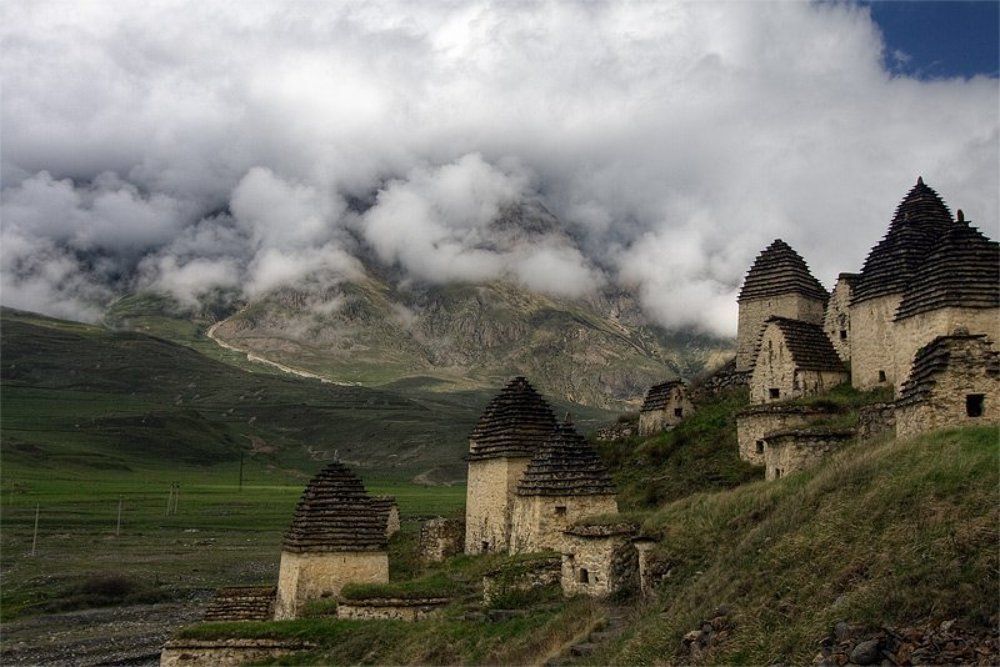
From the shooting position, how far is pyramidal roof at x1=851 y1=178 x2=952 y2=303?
31.2 metres

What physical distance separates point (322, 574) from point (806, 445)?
14.7m

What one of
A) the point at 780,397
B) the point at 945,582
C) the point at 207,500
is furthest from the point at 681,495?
the point at 207,500

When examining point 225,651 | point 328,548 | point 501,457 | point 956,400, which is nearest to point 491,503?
point 501,457

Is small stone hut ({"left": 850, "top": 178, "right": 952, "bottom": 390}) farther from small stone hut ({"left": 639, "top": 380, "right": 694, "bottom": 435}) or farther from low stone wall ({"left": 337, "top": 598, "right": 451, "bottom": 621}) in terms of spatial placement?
low stone wall ({"left": 337, "top": 598, "right": 451, "bottom": 621})

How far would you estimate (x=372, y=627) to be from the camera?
916 inches

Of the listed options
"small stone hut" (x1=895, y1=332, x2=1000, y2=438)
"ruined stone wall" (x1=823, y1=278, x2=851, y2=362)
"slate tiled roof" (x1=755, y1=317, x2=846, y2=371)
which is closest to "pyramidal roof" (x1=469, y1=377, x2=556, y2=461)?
"slate tiled roof" (x1=755, y1=317, x2=846, y2=371)

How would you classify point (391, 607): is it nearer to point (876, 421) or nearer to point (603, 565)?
point (603, 565)

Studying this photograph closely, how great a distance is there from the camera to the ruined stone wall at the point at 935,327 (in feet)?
82.1

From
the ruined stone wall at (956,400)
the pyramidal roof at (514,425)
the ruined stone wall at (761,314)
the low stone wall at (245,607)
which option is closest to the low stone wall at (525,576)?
the pyramidal roof at (514,425)

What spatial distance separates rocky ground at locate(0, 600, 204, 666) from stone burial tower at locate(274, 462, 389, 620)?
1264cm

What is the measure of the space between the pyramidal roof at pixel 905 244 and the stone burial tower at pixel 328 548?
1951 centimetres

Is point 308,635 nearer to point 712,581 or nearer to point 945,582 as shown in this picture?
point 712,581

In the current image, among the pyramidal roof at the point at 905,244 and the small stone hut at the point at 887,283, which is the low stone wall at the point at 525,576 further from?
the pyramidal roof at the point at 905,244

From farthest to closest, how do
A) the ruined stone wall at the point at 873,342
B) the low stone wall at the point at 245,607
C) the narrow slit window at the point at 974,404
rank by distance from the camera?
the ruined stone wall at the point at 873,342, the low stone wall at the point at 245,607, the narrow slit window at the point at 974,404
